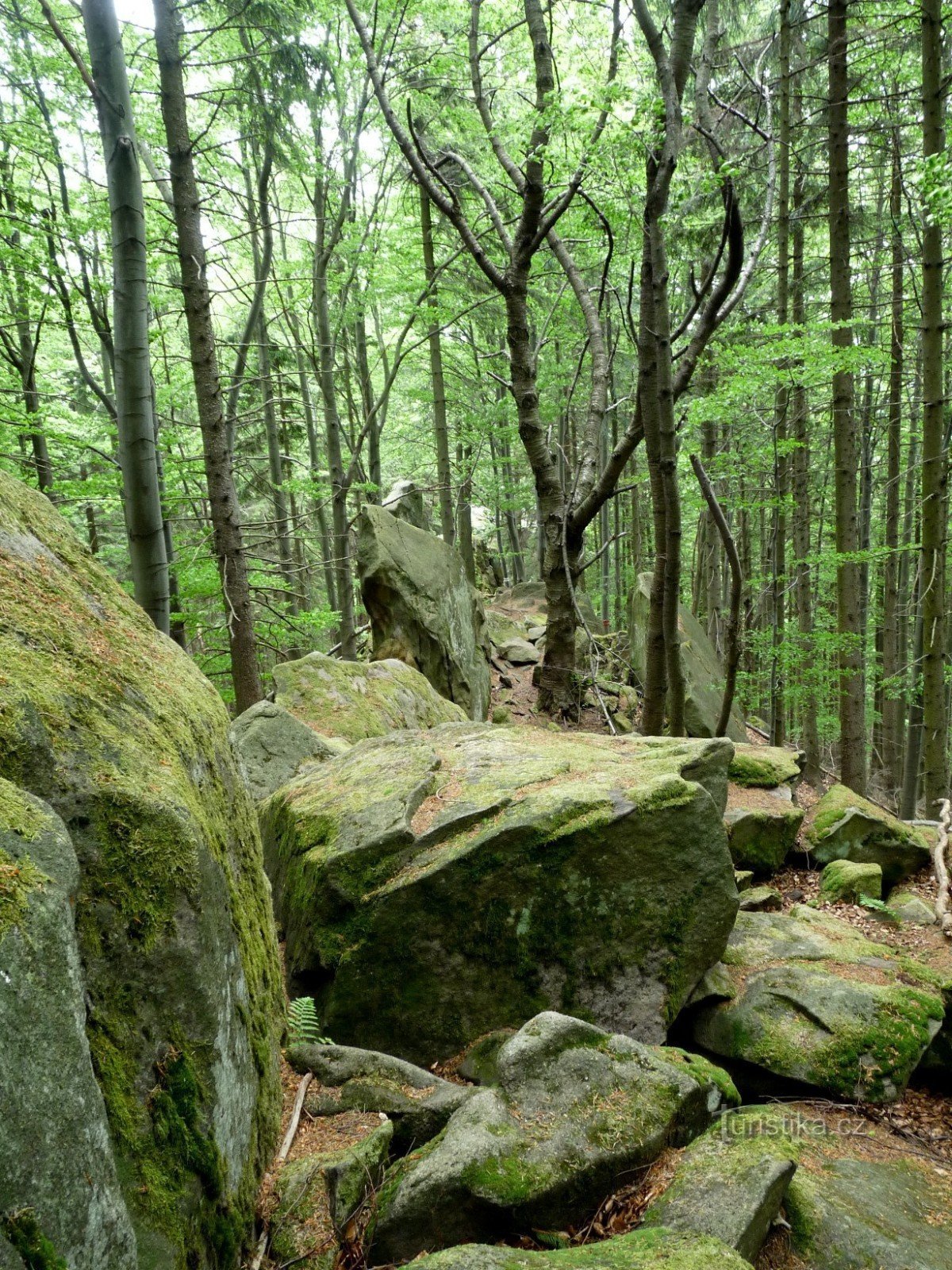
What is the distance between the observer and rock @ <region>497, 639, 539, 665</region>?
634 inches

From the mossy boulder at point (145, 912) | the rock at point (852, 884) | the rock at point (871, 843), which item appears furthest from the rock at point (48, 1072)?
the rock at point (871, 843)

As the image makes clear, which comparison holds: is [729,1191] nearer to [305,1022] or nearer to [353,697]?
[305,1022]

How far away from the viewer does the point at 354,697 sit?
8547 millimetres

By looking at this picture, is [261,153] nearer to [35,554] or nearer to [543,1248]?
[35,554]

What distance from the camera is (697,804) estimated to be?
4.38 m

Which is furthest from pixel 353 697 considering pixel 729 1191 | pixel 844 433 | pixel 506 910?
pixel 844 433

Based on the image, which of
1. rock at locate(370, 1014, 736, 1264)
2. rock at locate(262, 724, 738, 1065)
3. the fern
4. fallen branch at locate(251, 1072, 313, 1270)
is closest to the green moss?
fallen branch at locate(251, 1072, 313, 1270)

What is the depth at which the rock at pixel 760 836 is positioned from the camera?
22.6 ft

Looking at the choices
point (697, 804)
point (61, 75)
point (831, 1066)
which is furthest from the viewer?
point (61, 75)

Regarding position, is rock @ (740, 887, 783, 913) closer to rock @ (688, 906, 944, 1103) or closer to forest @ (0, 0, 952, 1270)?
forest @ (0, 0, 952, 1270)

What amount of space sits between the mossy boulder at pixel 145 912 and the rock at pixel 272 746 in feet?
11.9

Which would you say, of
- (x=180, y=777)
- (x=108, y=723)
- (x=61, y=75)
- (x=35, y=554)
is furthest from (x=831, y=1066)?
(x=61, y=75)

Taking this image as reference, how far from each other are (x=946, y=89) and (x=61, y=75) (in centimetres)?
1195

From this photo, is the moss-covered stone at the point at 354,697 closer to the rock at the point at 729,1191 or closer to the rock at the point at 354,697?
the rock at the point at 354,697
